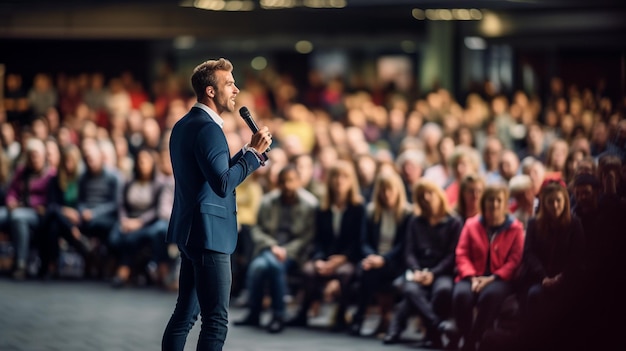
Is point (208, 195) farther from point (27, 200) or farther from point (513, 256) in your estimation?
point (27, 200)

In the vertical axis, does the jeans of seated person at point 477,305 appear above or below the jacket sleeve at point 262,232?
below

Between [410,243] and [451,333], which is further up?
[410,243]

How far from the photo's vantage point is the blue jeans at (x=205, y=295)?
6156 mm

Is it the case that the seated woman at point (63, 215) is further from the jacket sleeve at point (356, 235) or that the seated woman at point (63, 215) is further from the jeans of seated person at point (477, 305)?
the jeans of seated person at point (477, 305)

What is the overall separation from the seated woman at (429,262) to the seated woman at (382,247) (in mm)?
251

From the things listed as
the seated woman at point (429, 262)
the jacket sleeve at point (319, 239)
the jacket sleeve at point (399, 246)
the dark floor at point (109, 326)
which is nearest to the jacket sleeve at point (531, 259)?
the seated woman at point (429, 262)

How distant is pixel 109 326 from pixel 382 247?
228 cm

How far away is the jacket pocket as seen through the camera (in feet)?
20.4

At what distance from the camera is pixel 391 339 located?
9469mm

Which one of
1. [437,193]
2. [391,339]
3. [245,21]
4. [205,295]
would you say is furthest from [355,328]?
[245,21]

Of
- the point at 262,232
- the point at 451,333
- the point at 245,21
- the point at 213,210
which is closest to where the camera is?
the point at 213,210

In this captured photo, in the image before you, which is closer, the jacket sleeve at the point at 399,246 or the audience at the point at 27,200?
the jacket sleeve at the point at 399,246

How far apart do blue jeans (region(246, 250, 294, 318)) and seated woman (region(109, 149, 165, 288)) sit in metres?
2.32

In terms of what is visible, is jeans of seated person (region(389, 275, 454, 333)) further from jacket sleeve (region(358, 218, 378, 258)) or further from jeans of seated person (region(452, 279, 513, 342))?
jacket sleeve (region(358, 218, 378, 258))
